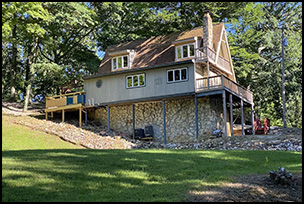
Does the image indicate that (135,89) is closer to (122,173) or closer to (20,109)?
(20,109)

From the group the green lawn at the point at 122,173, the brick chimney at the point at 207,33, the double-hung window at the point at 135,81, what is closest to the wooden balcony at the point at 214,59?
the brick chimney at the point at 207,33

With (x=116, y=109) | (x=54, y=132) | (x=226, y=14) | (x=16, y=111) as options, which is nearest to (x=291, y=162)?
(x=54, y=132)

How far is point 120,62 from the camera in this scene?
28.8 metres

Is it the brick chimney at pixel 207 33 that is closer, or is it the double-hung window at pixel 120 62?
the brick chimney at pixel 207 33

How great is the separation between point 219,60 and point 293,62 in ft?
38.1

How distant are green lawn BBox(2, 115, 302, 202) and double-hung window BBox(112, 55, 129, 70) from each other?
15590 mm

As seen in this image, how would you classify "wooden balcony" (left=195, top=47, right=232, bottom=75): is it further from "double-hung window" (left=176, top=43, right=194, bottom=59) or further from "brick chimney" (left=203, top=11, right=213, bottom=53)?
"double-hung window" (left=176, top=43, right=194, bottom=59)

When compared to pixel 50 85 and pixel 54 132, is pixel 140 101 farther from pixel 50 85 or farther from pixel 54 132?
pixel 50 85

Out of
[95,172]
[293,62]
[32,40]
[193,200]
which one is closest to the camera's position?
[193,200]

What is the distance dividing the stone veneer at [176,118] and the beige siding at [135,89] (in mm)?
1200

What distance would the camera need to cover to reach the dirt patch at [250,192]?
7.91 metres

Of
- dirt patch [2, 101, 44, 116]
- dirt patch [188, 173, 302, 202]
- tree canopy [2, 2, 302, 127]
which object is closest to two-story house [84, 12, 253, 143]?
tree canopy [2, 2, 302, 127]

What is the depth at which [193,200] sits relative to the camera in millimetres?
7664

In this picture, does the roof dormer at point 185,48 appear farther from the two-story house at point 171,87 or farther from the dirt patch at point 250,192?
the dirt patch at point 250,192
